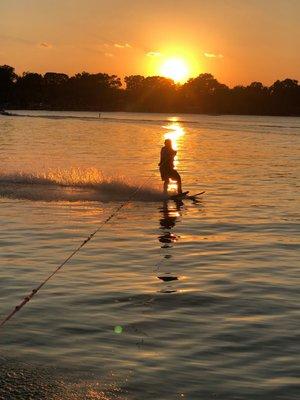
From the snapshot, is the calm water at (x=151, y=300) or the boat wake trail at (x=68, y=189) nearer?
the calm water at (x=151, y=300)

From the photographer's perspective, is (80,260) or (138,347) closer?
(138,347)

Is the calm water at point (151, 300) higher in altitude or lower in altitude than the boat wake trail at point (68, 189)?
higher

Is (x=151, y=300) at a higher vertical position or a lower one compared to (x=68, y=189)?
higher

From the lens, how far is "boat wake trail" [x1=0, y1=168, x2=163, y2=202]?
24078mm

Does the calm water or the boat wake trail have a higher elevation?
the calm water

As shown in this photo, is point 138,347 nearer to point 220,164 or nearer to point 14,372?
point 14,372

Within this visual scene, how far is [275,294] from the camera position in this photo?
11.3 m

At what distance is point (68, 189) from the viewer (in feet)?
87.2

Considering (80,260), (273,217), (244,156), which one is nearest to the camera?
(80,260)

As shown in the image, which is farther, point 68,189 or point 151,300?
point 68,189

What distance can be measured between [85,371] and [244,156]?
46.3 m

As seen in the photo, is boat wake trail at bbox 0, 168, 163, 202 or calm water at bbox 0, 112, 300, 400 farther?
boat wake trail at bbox 0, 168, 163, 202

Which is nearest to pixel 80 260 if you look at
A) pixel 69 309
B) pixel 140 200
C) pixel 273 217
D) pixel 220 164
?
pixel 69 309

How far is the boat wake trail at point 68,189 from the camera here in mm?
24078
